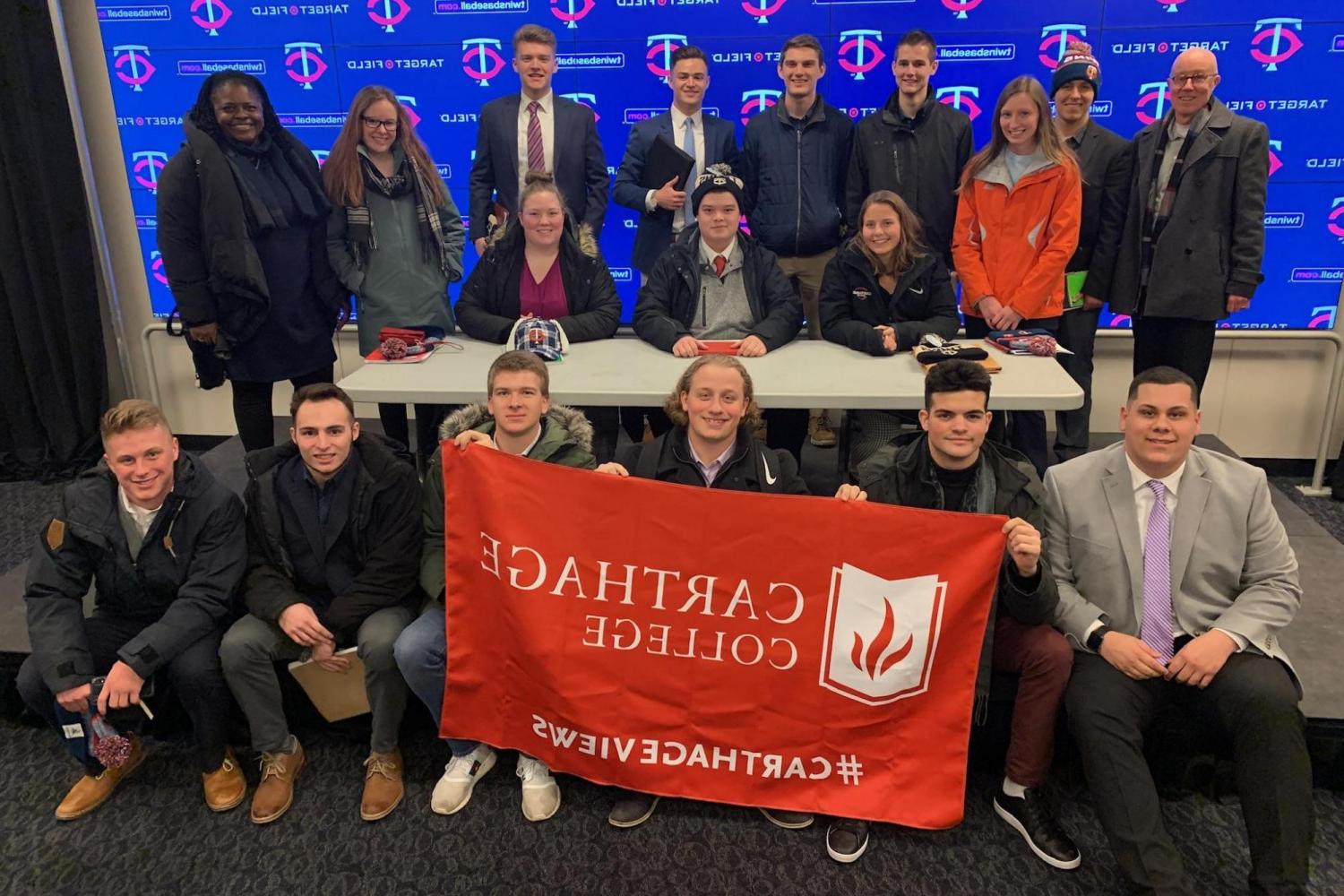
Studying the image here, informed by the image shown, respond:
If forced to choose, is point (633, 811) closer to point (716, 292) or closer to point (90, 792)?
point (90, 792)

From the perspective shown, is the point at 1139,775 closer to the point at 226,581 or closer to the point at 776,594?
the point at 776,594

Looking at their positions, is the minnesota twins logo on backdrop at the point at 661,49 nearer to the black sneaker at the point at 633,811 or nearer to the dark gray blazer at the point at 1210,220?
the dark gray blazer at the point at 1210,220

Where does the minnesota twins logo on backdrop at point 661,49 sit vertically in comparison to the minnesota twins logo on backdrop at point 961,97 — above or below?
above

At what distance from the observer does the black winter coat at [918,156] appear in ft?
12.6

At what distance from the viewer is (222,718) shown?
261cm

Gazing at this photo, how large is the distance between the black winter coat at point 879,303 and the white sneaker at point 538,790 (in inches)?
75.9

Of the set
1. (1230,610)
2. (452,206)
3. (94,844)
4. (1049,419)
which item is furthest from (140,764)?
(1049,419)

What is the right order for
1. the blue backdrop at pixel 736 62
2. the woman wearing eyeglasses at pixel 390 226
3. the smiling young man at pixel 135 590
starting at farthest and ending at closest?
the blue backdrop at pixel 736 62 < the woman wearing eyeglasses at pixel 390 226 < the smiling young man at pixel 135 590

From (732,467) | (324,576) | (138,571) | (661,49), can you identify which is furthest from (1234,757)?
(661,49)

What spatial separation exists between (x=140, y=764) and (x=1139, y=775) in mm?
2758

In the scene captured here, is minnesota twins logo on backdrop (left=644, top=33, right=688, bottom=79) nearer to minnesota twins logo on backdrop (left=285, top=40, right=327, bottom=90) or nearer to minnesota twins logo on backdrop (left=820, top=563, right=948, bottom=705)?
minnesota twins logo on backdrop (left=285, top=40, right=327, bottom=90)

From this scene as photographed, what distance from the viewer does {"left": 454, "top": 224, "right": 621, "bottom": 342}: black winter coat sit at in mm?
3736

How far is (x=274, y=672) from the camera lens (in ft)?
8.53

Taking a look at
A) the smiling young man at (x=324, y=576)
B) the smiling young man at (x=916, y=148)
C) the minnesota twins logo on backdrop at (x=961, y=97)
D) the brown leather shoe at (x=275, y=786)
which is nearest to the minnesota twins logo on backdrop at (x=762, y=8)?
the smiling young man at (x=916, y=148)
